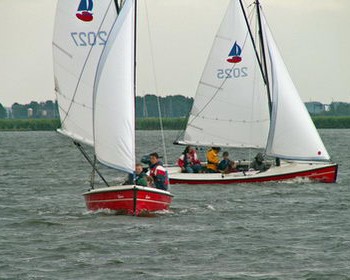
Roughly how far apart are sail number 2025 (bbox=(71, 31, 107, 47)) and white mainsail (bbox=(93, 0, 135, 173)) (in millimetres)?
2456

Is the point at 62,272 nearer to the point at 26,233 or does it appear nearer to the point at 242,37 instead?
the point at 26,233

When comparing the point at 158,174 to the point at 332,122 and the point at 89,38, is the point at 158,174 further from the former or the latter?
the point at 332,122

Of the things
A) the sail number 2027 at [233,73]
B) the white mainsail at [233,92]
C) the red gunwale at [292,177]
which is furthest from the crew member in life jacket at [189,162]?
the sail number 2027 at [233,73]

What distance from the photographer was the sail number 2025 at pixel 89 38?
3391cm

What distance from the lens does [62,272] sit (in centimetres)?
2370

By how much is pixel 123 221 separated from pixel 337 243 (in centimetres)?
580

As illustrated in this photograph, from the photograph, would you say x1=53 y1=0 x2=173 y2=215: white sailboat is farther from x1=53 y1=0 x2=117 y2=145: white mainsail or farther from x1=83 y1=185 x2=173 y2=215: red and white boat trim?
x1=53 y1=0 x2=117 y2=145: white mainsail

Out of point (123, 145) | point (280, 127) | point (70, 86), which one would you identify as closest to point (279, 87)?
point (280, 127)

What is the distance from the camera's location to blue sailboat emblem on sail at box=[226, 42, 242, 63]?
153ft

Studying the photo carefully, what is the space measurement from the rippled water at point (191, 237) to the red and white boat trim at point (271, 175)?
709 millimetres

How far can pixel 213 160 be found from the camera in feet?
141

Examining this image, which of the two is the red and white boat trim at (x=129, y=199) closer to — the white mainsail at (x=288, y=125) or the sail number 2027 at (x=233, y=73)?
the white mainsail at (x=288, y=125)

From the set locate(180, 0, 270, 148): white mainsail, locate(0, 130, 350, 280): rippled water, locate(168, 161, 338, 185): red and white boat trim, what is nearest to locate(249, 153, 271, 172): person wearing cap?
locate(168, 161, 338, 185): red and white boat trim

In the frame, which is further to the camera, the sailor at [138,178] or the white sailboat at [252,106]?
the white sailboat at [252,106]
